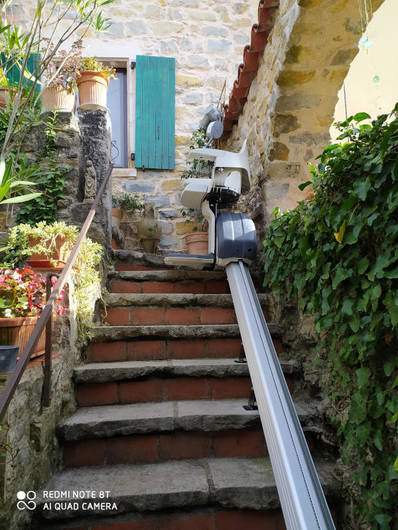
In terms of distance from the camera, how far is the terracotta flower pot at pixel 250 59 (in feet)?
10.4

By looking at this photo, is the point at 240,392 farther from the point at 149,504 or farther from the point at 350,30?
the point at 350,30

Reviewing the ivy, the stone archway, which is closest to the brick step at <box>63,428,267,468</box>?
the stone archway

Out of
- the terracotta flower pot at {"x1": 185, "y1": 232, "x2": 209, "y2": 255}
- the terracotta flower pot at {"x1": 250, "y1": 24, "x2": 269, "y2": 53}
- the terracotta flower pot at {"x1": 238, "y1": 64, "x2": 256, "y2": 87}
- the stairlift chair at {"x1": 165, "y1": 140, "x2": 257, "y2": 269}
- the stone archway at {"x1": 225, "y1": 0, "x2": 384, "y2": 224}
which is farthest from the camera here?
the terracotta flower pot at {"x1": 185, "y1": 232, "x2": 209, "y2": 255}

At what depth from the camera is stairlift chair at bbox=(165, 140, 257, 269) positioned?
2.66m

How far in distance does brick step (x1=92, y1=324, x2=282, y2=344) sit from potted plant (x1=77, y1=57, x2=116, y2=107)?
1877 millimetres

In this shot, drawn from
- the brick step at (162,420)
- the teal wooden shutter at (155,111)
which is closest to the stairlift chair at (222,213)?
the brick step at (162,420)

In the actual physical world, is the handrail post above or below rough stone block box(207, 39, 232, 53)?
below

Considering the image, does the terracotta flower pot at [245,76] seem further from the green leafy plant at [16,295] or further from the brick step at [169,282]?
the green leafy plant at [16,295]

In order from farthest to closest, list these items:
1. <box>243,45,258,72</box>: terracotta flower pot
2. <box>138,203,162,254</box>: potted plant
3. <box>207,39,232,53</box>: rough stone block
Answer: <box>207,39,232,53</box>: rough stone block → <box>138,203,162,254</box>: potted plant → <box>243,45,258,72</box>: terracotta flower pot

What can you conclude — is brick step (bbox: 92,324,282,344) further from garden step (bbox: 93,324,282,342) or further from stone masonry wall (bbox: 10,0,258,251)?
Answer: stone masonry wall (bbox: 10,0,258,251)

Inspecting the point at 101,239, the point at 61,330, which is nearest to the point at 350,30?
the point at 101,239

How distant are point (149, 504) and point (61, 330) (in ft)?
2.99

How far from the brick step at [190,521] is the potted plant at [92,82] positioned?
112 inches

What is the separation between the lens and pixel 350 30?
2.46 metres
